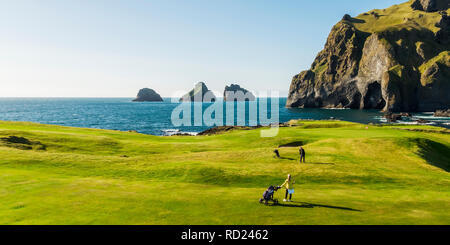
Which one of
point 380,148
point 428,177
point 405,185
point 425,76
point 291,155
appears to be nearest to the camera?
point 405,185

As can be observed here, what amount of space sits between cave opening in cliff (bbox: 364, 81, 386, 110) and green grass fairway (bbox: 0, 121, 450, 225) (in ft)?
534

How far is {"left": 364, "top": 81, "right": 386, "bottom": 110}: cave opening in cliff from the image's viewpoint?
18814cm

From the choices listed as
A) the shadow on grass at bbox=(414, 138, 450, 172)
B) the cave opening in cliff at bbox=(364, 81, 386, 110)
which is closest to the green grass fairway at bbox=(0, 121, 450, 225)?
the shadow on grass at bbox=(414, 138, 450, 172)

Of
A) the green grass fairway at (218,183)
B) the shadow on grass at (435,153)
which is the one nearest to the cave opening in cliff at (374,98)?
the green grass fairway at (218,183)

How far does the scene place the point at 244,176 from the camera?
2456 cm

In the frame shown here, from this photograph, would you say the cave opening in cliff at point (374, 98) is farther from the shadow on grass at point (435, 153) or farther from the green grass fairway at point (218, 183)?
the shadow on grass at point (435, 153)

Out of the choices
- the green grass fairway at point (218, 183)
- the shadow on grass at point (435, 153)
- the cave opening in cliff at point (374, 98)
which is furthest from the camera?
the cave opening in cliff at point (374, 98)

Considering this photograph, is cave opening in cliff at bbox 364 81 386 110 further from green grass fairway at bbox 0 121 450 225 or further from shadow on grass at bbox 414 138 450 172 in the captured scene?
shadow on grass at bbox 414 138 450 172

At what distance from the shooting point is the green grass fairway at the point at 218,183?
14.0 m

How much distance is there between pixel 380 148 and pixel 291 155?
13.2m

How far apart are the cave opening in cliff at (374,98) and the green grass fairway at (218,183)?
16266cm

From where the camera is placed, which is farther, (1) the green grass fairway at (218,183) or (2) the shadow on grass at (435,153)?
(2) the shadow on grass at (435,153)
